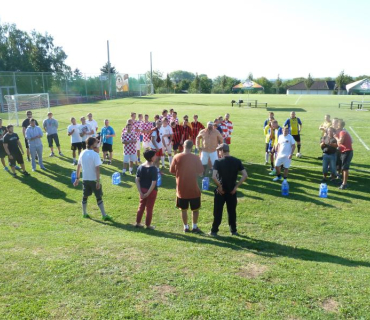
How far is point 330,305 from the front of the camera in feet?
14.1

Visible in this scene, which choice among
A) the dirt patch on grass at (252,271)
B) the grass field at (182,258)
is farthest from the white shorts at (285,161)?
the dirt patch on grass at (252,271)

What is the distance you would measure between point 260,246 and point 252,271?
4.63ft

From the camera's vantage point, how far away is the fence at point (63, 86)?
36781 millimetres

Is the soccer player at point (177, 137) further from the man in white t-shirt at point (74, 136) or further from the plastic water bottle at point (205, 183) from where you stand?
the man in white t-shirt at point (74, 136)

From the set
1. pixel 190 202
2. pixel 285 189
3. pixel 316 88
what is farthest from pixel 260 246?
pixel 316 88

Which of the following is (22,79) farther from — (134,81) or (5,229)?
(5,229)

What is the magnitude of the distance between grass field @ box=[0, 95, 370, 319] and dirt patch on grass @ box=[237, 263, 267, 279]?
0.02 m

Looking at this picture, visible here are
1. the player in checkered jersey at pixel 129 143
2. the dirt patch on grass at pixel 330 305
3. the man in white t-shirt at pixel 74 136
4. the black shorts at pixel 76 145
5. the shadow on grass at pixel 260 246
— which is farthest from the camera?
the black shorts at pixel 76 145

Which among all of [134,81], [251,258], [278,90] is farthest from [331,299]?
[278,90]

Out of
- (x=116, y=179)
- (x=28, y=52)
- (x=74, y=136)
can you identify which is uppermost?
(x=28, y=52)

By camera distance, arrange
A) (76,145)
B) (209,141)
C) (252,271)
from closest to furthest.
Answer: (252,271) → (209,141) → (76,145)

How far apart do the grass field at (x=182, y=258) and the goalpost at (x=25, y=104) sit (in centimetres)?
1692

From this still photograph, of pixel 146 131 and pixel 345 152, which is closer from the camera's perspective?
pixel 345 152

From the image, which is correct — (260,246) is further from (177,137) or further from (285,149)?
(177,137)
